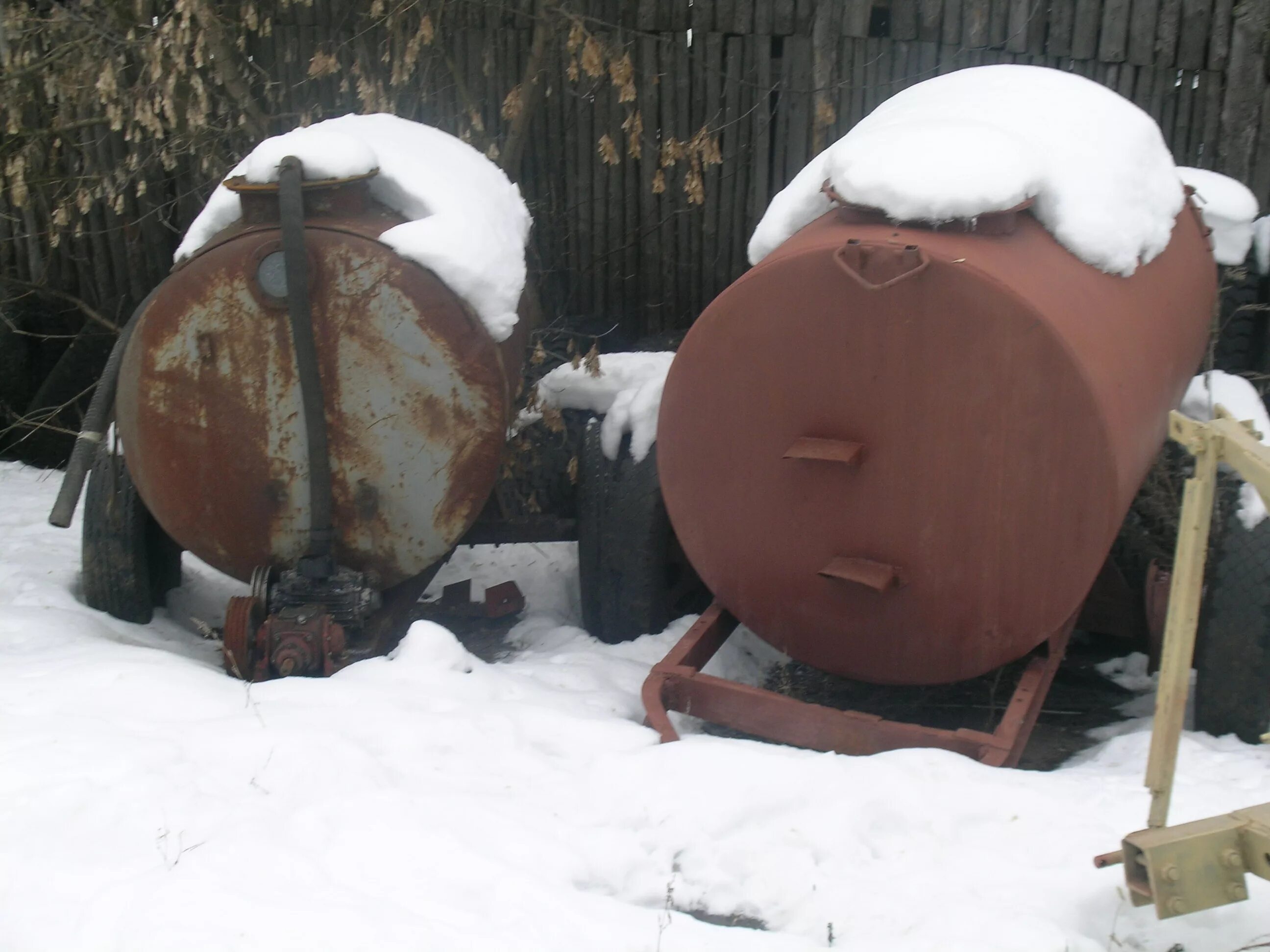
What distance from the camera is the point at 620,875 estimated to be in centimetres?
271

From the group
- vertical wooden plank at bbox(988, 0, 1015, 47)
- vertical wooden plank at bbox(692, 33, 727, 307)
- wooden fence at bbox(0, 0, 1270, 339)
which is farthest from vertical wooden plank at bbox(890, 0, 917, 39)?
vertical wooden plank at bbox(692, 33, 727, 307)

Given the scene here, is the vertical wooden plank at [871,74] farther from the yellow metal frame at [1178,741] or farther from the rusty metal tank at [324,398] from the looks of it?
the yellow metal frame at [1178,741]

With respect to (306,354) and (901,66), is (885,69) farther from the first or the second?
(306,354)

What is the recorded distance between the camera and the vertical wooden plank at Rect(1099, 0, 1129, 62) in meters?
5.39

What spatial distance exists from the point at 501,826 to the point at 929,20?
4522 millimetres

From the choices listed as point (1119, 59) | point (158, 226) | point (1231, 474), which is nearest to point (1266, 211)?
point (1119, 59)

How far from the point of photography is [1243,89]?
17.4 ft

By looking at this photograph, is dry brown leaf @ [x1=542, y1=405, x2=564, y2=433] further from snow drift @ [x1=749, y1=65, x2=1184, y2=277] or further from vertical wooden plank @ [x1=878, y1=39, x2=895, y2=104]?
vertical wooden plank @ [x1=878, y1=39, x2=895, y2=104]

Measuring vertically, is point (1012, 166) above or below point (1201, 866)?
above

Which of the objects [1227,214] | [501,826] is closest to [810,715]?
[501,826]

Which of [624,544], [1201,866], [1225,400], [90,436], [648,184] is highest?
[648,184]

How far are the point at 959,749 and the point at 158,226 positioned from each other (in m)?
5.38

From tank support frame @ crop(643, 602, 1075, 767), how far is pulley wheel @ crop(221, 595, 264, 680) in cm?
136

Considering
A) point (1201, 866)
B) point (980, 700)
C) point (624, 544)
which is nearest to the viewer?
point (1201, 866)
